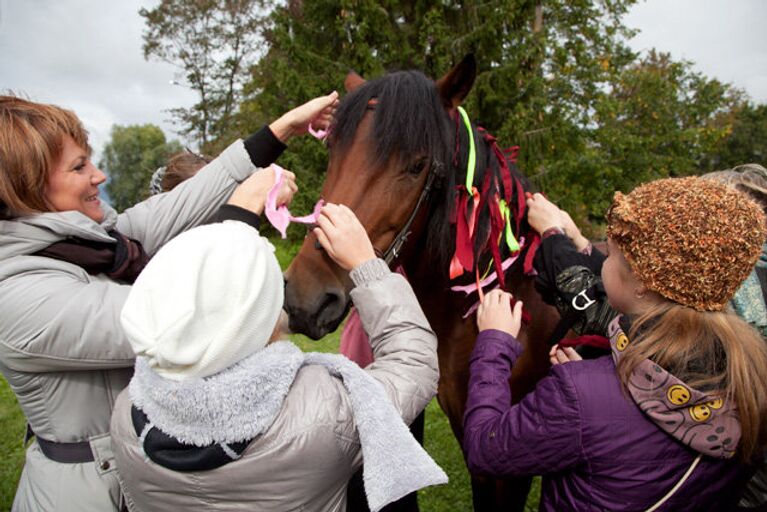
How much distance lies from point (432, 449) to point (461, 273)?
3.37m

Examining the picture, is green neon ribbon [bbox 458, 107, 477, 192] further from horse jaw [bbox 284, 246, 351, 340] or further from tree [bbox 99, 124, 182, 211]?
tree [bbox 99, 124, 182, 211]

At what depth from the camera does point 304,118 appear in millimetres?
2479

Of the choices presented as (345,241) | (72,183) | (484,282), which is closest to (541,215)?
(484,282)

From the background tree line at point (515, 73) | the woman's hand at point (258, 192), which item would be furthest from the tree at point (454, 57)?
the woman's hand at point (258, 192)

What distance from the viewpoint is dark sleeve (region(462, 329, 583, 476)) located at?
134 centimetres

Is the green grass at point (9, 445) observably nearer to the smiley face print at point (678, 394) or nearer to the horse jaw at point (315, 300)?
the horse jaw at point (315, 300)

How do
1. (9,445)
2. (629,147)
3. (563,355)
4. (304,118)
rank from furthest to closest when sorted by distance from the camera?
(629,147) → (9,445) → (304,118) → (563,355)

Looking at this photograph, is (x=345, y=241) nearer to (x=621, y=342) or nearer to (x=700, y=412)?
(x=621, y=342)

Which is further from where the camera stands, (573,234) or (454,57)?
(454,57)

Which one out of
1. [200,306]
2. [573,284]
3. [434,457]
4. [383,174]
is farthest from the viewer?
[434,457]

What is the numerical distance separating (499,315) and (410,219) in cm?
59

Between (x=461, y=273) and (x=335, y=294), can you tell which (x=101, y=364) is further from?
(x=461, y=273)

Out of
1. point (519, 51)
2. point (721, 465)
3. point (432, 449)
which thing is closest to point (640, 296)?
point (721, 465)

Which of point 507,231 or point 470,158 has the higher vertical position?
point 470,158
